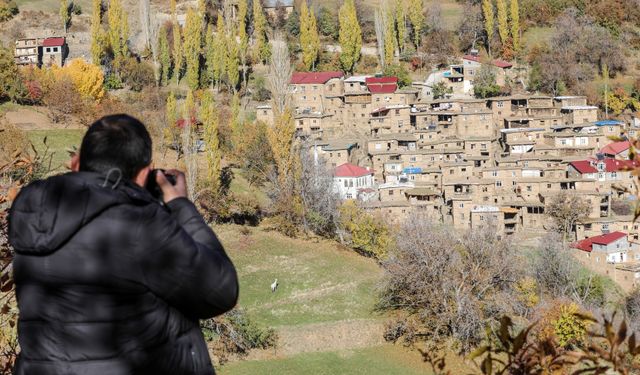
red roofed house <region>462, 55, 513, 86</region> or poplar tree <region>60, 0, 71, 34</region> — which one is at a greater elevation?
poplar tree <region>60, 0, 71, 34</region>

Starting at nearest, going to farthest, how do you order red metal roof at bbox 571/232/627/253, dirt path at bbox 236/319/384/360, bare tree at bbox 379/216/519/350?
dirt path at bbox 236/319/384/360, bare tree at bbox 379/216/519/350, red metal roof at bbox 571/232/627/253

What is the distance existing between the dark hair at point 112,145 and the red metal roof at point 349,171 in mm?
23433

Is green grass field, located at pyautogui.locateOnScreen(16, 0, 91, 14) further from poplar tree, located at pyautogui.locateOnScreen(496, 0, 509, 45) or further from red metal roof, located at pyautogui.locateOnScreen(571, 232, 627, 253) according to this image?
red metal roof, located at pyautogui.locateOnScreen(571, 232, 627, 253)

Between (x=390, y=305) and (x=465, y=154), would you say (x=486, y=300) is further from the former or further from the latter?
(x=465, y=154)

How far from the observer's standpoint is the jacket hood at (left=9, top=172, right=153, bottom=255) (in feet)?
4.76

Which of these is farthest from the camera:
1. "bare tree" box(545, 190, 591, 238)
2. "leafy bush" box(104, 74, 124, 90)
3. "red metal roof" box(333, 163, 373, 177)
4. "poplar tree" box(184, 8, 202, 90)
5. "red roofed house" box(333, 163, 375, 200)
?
"poplar tree" box(184, 8, 202, 90)

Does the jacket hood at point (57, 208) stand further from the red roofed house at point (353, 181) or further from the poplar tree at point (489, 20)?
the poplar tree at point (489, 20)

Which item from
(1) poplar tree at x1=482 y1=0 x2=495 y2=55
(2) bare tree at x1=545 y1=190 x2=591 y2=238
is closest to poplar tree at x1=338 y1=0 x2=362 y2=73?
(1) poplar tree at x1=482 y1=0 x2=495 y2=55

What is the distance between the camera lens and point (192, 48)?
33688mm

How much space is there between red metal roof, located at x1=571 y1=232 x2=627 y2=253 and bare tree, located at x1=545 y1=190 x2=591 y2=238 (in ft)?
4.09

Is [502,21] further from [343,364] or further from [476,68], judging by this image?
[343,364]

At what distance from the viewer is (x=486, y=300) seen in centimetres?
1600

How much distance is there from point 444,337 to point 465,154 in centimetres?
1282

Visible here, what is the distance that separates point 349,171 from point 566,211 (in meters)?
7.52
